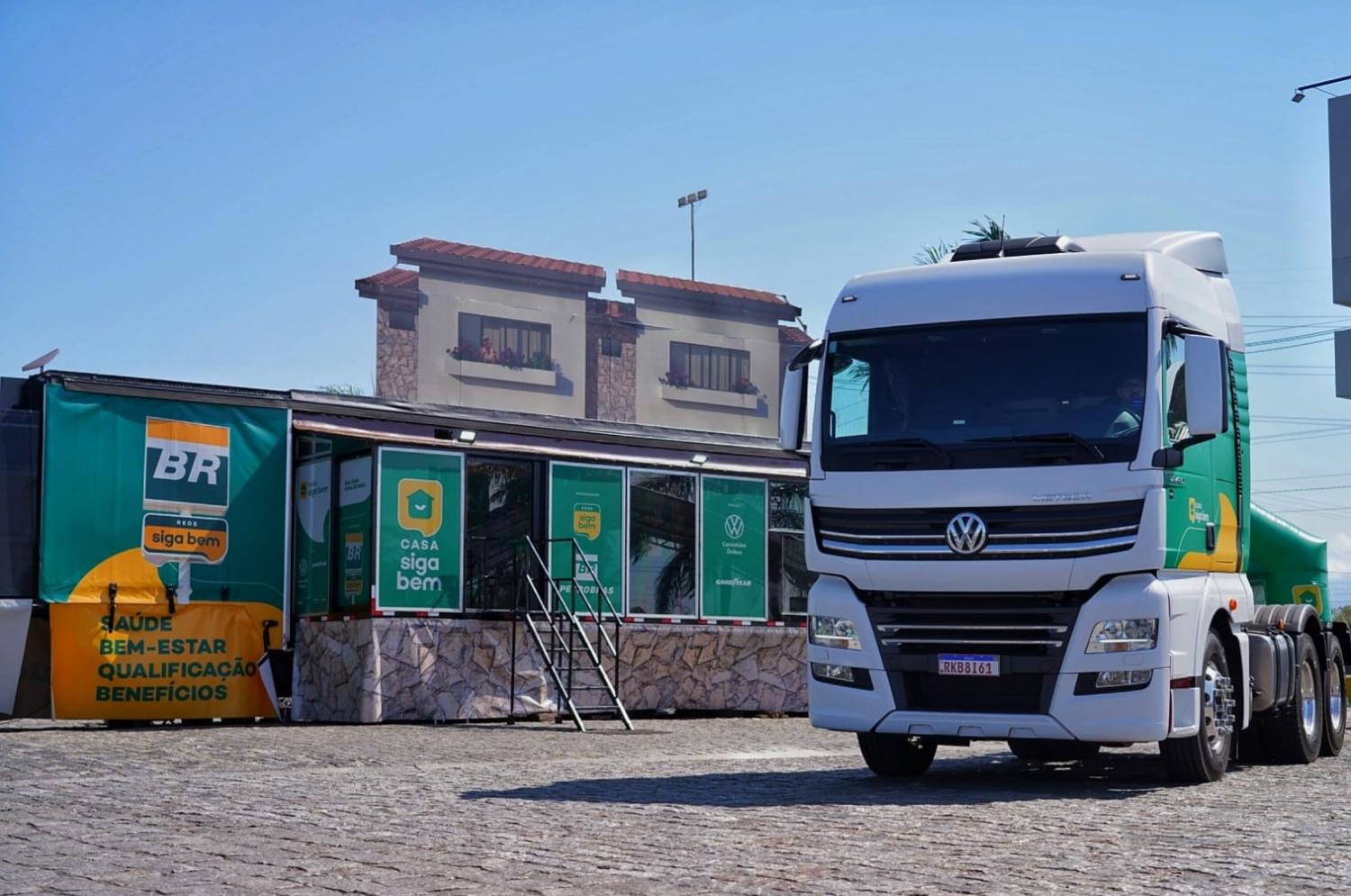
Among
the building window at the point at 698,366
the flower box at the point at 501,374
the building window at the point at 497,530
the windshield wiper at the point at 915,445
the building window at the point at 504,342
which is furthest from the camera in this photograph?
the building window at the point at 698,366

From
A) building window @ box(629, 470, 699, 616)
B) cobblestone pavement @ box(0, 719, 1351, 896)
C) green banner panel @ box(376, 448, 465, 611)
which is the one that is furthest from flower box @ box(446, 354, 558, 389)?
cobblestone pavement @ box(0, 719, 1351, 896)

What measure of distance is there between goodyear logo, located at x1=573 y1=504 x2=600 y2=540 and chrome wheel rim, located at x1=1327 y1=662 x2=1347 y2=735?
31.5ft

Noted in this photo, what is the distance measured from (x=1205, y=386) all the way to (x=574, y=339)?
3445cm

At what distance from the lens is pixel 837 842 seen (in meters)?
8.54

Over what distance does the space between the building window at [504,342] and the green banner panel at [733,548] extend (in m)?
20.0

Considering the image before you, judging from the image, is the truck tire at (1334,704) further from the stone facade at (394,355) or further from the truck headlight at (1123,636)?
the stone facade at (394,355)

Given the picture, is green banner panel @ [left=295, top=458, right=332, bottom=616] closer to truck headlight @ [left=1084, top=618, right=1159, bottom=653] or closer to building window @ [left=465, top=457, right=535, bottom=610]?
building window @ [left=465, top=457, right=535, bottom=610]

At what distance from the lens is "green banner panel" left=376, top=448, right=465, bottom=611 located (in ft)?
67.1

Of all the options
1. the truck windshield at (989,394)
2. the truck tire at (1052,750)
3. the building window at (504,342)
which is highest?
the building window at (504,342)

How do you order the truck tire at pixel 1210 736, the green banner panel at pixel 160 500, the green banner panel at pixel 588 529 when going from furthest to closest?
the green banner panel at pixel 588 529, the green banner panel at pixel 160 500, the truck tire at pixel 1210 736

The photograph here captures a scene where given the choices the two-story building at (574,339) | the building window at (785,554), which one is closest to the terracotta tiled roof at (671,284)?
the two-story building at (574,339)

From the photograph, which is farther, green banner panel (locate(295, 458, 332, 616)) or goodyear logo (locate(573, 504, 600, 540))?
goodyear logo (locate(573, 504, 600, 540))

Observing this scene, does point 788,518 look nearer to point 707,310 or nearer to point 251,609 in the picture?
point 251,609

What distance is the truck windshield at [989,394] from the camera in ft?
37.3
